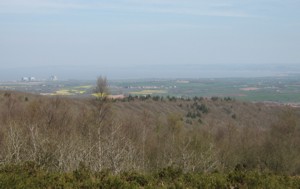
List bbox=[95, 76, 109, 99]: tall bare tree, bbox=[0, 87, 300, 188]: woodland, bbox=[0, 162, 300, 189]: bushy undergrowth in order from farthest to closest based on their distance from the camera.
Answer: bbox=[95, 76, 109, 99]: tall bare tree, bbox=[0, 87, 300, 188]: woodland, bbox=[0, 162, 300, 189]: bushy undergrowth

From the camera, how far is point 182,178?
12203 millimetres

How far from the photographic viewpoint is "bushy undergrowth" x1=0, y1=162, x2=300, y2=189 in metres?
10.5

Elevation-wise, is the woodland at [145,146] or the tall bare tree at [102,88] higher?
the tall bare tree at [102,88]

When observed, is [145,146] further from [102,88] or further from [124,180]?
[124,180]

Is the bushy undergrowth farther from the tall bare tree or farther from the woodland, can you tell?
the tall bare tree

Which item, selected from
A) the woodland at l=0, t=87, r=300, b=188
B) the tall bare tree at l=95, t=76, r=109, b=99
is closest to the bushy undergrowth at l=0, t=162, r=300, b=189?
the woodland at l=0, t=87, r=300, b=188

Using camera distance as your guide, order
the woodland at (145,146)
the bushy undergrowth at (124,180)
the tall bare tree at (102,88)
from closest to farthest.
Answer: the bushy undergrowth at (124,180) → the woodland at (145,146) → the tall bare tree at (102,88)

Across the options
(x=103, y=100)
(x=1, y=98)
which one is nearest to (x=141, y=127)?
(x=103, y=100)

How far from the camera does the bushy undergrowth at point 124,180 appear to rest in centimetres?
1055

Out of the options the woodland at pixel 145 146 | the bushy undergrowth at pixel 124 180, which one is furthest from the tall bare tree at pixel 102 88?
the bushy undergrowth at pixel 124 180

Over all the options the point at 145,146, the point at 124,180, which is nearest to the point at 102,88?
the point at 145,146

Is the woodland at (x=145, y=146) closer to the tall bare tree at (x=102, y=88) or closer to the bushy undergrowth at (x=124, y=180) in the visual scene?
the bushy undergrowth at (x=124, y=180)

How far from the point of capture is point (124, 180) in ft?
36.6

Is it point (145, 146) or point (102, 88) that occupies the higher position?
point (102, 88)
